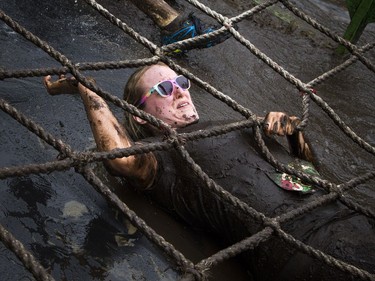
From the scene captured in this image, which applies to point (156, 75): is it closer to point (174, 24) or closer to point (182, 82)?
point (182, 82)

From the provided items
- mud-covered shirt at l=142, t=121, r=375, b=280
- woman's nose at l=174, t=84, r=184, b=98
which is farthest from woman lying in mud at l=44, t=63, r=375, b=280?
woman's nose at l=174, t=84, r=184, b=98

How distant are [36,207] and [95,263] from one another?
0.44m

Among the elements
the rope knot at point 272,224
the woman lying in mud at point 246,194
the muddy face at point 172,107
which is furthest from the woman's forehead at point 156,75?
the rope knot at point 272,224

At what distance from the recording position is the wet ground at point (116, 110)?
2.26 metres

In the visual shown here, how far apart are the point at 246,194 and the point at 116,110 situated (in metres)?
1.53

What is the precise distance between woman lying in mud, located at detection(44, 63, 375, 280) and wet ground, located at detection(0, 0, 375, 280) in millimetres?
247

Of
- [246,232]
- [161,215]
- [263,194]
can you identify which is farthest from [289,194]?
[161,215]

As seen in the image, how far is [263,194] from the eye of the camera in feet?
7.06

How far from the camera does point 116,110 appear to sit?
3406 millimetres

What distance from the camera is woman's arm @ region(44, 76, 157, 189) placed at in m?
2.17

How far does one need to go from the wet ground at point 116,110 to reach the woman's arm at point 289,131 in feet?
2.14

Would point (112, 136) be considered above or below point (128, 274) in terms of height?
above

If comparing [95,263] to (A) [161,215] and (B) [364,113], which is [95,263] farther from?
(B) [364,113]

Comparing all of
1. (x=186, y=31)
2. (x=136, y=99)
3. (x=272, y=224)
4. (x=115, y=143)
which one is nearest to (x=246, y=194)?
(x=272, y=224)
